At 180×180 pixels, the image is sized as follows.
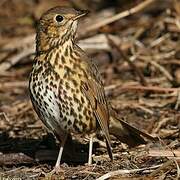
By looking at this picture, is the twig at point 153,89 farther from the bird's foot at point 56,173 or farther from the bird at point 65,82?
the bird's foot at point 56,173

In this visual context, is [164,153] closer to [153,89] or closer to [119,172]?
[119,172]

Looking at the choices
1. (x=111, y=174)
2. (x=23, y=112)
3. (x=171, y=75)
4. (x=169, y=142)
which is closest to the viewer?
(x=111, y=174)

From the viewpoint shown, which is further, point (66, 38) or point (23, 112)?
point (23, 112)

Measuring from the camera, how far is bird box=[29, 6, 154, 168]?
16.1 feet

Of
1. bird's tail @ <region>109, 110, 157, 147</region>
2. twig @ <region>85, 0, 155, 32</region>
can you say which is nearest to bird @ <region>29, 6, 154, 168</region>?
bird's tail @ <region>109, 110, 157, 147</region>

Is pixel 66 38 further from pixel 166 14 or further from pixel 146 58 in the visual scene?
pixel 166 14

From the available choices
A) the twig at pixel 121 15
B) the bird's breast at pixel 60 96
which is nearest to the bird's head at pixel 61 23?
the bird's breast at pixel 60 96

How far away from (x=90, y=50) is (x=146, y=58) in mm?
714

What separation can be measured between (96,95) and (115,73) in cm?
257

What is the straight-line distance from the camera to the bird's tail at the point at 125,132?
539cm

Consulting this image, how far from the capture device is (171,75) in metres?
7.26

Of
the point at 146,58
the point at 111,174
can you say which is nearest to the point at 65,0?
the point at 146,58

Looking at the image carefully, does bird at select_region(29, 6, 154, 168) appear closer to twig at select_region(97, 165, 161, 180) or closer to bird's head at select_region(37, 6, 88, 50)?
bird's head at select_region(37, 6, 88, 50)

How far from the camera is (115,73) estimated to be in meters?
7.71
